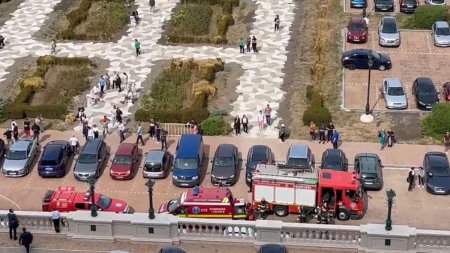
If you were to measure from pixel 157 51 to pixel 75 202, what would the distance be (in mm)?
24671

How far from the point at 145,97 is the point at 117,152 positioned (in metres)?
9.62

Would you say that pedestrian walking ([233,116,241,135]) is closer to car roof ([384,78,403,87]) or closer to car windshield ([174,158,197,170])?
car windshield ([174,158,197,170])

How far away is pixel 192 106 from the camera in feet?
182

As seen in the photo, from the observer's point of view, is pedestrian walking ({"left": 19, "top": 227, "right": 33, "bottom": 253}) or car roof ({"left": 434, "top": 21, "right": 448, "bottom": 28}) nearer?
pedestrian walking ({"left": 19, "top": 227, "right": 33, "bottom": 253})

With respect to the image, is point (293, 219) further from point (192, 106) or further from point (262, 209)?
point (192, 106)

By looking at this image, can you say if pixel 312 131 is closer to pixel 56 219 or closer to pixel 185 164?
pixel 185 164

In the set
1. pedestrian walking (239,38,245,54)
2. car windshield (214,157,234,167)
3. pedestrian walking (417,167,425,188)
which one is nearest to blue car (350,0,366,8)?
pedestrian walking (239,38,245,54)

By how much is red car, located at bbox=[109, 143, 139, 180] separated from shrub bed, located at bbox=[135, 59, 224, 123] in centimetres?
548

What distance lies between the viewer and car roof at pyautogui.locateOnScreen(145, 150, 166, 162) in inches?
1893

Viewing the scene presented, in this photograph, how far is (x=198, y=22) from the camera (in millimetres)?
69000

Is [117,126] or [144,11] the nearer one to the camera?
[117,126]

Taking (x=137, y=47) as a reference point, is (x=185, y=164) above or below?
below

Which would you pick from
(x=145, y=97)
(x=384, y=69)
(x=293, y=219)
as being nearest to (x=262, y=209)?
(x=293, y=219)

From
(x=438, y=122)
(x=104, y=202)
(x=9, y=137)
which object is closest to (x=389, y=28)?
(x=438, y=122)
